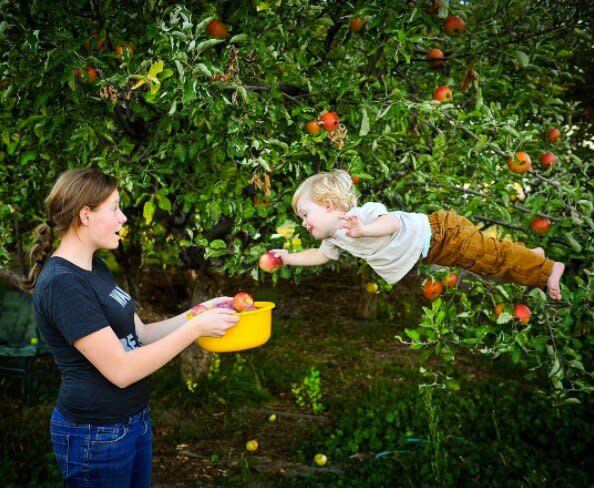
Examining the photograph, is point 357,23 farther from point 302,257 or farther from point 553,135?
point 553,135

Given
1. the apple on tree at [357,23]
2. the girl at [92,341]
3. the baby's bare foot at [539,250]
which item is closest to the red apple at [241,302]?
the girl at [92,341]

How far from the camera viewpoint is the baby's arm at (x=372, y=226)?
238 cm

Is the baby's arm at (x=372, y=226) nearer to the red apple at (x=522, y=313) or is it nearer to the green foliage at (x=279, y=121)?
the green foliage at (x=279, y=121)

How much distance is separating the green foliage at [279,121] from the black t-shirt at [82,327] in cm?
87

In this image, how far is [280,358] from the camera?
583cm

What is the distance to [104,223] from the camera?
192cm

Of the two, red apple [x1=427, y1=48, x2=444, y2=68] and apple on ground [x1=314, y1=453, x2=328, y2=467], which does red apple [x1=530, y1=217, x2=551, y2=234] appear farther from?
apple on ground [x1=314, y1=453, x2=328, y2=467]

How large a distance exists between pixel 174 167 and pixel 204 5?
0.97 m

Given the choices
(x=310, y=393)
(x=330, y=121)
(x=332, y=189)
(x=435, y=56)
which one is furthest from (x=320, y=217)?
(x=310, y=393)

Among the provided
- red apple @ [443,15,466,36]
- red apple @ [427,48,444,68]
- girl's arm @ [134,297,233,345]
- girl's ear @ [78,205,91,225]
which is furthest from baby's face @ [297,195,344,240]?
red apple @ [427,48,444,68]

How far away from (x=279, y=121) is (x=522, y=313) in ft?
5.68

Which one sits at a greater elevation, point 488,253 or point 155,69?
point 155,69

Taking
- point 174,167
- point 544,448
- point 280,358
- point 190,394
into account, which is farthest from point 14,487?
point 544,448

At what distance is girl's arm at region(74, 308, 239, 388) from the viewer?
1.74m
